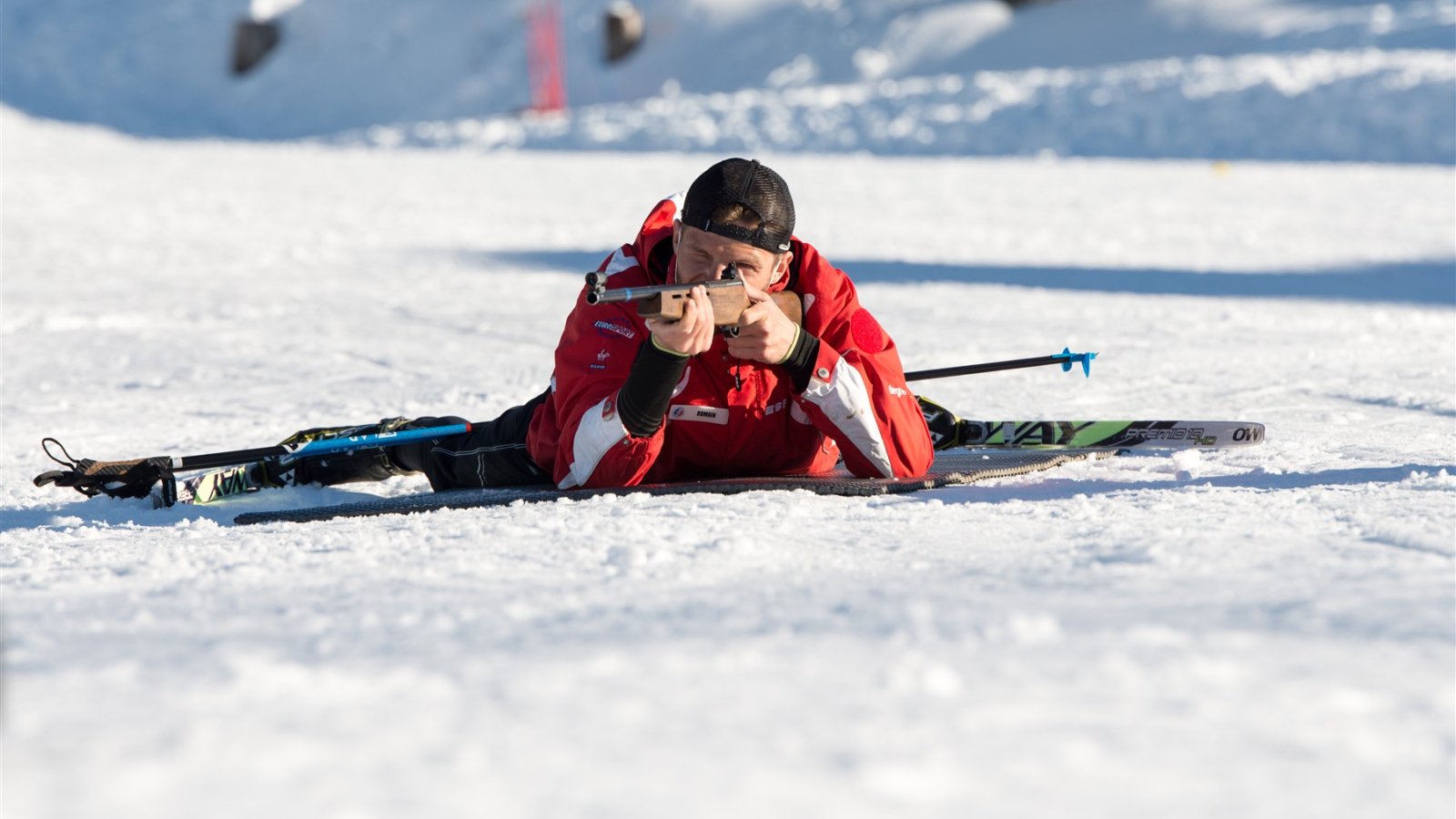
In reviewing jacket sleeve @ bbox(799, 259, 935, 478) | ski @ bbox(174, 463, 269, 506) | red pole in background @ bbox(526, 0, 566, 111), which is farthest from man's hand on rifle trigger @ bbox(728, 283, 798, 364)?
red pole in background @ bbox(526, 0, 566, 111)

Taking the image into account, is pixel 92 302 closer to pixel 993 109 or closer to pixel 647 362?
pixel 647 362

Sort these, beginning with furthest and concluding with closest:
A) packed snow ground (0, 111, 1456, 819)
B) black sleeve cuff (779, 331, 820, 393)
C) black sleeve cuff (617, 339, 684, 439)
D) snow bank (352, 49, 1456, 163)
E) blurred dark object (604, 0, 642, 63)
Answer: blurred dark object (604, 0, 642, 63)
snow bank (352, 49, 1456, 163)
black sleeve cuff (779, 331, 820, 393)
black sleeve cuff (617, 339, 684, 439)
packed snow ground (0, 111, 1456, 819)

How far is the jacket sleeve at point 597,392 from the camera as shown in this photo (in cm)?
338

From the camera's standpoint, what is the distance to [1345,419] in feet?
15.9

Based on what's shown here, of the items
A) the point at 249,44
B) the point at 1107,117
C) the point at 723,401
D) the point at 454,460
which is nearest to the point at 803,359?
the point at 723,401

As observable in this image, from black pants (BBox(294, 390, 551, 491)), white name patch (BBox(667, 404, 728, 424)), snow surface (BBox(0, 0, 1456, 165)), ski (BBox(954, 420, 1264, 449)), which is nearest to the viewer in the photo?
white name patch (BBox(667, 404, 728, 424))

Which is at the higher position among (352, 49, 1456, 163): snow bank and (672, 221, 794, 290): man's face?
(352, 49, 1456, 163): snow bank

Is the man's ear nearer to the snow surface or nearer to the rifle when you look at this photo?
the rifle

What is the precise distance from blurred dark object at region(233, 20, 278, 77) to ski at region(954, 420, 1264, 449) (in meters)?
25.7

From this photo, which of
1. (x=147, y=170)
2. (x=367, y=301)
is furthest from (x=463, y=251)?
(x=147, y=170)

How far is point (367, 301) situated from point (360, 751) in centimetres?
686

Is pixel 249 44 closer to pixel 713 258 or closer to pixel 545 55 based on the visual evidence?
pixel 545 55

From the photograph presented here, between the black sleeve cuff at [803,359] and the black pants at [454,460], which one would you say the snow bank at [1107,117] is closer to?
the black pants at [454,460]

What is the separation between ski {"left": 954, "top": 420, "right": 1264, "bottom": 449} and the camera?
427 cm
